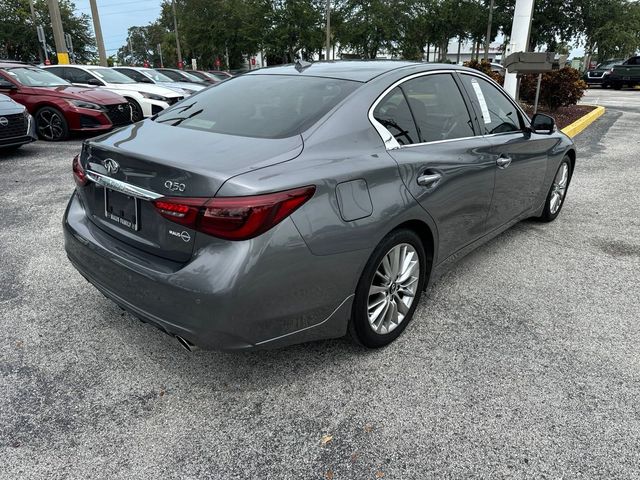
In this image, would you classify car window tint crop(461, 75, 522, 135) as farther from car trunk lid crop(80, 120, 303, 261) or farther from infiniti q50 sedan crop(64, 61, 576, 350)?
car trunk lid crop(80, 120, 303, 261)

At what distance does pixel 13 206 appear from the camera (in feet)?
18.3

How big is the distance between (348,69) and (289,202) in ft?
4.51

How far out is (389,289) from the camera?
2.78 metres

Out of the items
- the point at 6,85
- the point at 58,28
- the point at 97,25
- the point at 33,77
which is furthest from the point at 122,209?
the point at 97,25

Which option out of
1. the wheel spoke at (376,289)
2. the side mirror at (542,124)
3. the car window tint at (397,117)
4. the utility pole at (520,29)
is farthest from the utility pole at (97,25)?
the wheel spoke at (376,289)

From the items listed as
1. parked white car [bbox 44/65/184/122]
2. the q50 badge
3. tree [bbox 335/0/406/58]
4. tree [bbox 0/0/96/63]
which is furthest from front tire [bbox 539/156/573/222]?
tree [bbox 0/0/96/63]

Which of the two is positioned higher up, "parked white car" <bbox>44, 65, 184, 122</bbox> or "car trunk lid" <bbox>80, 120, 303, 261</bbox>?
"car trunk lid" <bbox>80, 120, 303, 261</bbox>

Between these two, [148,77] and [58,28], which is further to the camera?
[58,28]

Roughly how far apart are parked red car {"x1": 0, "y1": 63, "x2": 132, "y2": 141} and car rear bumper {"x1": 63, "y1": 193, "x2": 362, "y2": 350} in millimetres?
7837

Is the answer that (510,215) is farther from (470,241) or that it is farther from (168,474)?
(168,474)

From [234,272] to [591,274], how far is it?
3099mm

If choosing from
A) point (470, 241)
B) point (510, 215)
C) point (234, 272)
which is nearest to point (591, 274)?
point (510, 215)

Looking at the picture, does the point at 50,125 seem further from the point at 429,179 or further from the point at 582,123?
the point at 582,123

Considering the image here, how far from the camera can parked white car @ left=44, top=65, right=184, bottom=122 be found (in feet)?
36.8
